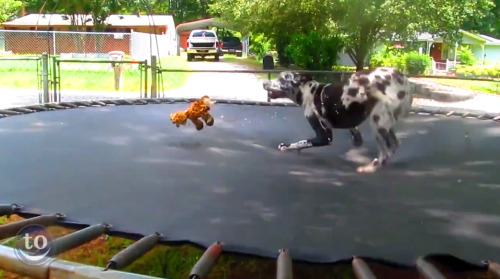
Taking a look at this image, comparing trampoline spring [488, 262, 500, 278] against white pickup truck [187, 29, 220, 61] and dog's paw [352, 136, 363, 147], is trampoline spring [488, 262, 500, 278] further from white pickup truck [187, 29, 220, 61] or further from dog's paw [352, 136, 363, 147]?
white pickup truck [187, 29, 220, 61]

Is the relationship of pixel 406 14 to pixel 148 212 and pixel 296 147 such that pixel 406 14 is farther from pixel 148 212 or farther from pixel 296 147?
pixel 148 212

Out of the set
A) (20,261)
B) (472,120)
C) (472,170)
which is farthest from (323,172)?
(472,120)

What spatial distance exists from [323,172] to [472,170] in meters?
0.81

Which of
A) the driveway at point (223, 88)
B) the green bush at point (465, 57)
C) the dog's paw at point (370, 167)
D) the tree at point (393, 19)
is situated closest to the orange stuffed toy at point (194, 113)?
the dog's paw at point (370, 167)

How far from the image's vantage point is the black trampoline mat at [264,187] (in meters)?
1.74

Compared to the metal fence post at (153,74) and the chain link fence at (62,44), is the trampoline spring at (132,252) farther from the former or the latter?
the chain link fence at (62,44)

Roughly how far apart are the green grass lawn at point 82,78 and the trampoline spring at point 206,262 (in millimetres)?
7328

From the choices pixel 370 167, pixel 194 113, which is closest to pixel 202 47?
pixel 194 113

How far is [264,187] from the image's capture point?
2350mm

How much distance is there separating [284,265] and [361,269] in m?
0.21

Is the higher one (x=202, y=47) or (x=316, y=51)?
(x=202, y=47)

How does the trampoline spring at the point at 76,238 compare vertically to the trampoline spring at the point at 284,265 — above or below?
above

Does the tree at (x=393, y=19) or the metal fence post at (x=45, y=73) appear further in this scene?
the tree at (x=393, y=19)

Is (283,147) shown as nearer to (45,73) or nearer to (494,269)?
(494,269)
